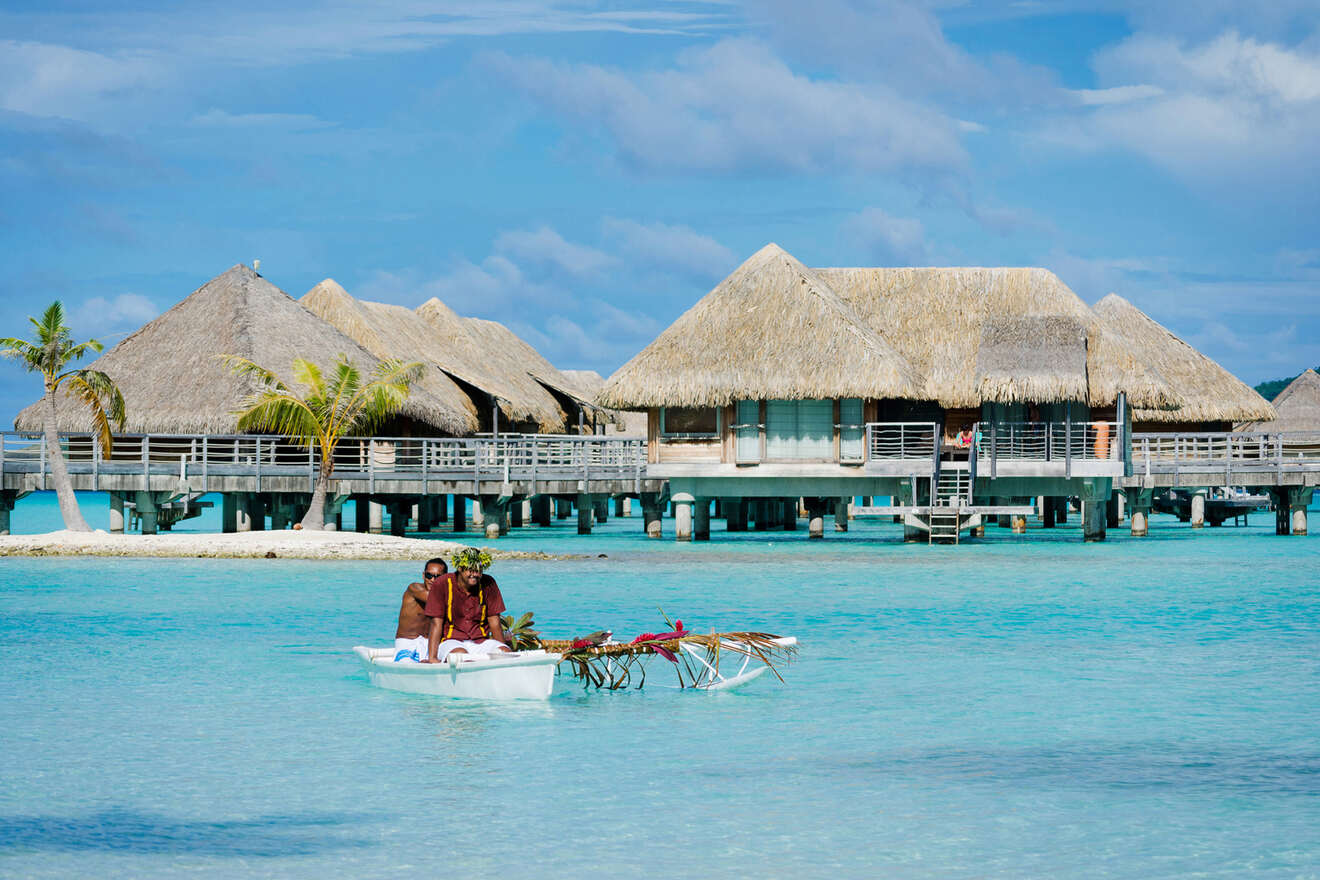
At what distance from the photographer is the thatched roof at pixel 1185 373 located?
42.8 metres

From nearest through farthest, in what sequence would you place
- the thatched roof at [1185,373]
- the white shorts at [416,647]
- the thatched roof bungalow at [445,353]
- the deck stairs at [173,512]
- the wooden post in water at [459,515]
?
the white shorts at [416,647]
the deck stairs at [173,512]
the thatched roof at [1185,373]
the wooden post in water at [459,515]
the thatched roof bungalow at [445,353]

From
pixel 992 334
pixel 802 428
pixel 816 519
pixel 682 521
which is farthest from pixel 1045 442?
pixel 816 519

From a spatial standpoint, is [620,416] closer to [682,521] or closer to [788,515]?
[788,515]

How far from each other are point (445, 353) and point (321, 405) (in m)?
13.7

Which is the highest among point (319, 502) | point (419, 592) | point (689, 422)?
point (689, 422)

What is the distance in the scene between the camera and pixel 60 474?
32312 millimetres

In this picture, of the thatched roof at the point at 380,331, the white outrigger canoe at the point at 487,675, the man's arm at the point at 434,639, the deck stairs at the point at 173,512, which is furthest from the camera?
the thatched roof at the point at 380,331

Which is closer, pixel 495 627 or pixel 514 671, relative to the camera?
pixel 514 671

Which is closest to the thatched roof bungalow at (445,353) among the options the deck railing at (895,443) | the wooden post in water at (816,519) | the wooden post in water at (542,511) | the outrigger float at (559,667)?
the wooden post in water at (542,511)

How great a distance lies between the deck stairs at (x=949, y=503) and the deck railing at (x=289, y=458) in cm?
672

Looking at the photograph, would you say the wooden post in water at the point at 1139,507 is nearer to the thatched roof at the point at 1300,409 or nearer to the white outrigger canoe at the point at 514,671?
the thatched roof at the point at 1300,409

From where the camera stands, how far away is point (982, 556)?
31.4 metres

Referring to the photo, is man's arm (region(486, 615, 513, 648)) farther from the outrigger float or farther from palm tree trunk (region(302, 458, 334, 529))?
palm tree trunk (region(302, 458, 334, 529))

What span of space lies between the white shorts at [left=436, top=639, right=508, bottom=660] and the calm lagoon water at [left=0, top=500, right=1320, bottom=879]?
1.66ft
